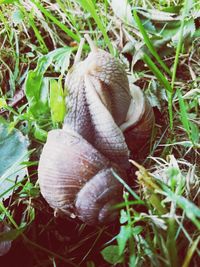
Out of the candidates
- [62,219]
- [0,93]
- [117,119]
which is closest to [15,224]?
[62,219]

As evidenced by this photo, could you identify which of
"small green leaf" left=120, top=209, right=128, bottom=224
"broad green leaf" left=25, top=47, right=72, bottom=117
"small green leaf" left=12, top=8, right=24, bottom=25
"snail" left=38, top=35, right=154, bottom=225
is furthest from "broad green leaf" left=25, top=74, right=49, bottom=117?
"small green leaf" left=120, top=209, right=128, bottom=224

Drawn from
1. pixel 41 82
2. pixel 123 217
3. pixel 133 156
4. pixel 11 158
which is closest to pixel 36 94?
pixel 41 82

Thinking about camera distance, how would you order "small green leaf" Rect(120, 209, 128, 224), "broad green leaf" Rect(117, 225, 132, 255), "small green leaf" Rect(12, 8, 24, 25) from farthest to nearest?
"small green leaf" Rect(12, 8, 24, 25)
"small green leaf" Rect(120, 209, 128, 224)
"broad green leaf" Rect(117, 225, 132, 255)

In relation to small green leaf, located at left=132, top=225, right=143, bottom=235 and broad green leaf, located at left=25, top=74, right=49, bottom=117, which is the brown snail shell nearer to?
small green leaf, located at left=132, top=225, right=143, bottom=235

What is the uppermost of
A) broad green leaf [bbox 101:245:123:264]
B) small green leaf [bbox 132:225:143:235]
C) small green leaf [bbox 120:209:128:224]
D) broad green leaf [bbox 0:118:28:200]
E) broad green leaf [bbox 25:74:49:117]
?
broad green leaf [bbox 25:74:49:117]

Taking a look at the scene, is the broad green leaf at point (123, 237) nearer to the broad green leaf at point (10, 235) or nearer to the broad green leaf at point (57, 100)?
the broad green leaf at point (10, 235)

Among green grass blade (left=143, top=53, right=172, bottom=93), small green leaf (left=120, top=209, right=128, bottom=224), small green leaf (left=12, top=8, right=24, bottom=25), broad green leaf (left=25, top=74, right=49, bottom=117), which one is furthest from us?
small green leaf (left=12, top=8, right=24, bottom=25)

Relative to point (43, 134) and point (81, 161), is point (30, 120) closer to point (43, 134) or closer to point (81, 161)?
point (43, 134)

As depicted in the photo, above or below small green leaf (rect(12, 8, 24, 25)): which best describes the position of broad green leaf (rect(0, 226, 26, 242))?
below
